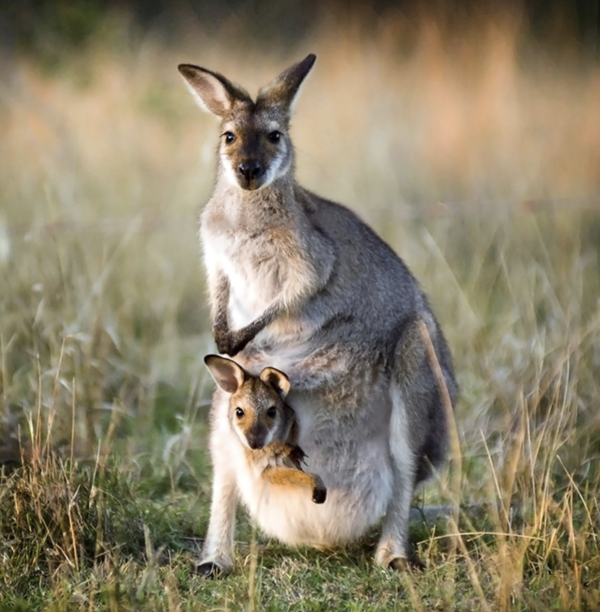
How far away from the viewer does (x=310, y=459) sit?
3770 millimetres

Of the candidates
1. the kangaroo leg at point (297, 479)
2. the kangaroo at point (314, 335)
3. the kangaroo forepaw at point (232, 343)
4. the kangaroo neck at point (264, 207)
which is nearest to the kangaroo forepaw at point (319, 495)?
the kangaroo leg at point (297, 479)

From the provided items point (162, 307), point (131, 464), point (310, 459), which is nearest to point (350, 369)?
point (310, 459)

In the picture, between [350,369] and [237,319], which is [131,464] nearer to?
[237,319]

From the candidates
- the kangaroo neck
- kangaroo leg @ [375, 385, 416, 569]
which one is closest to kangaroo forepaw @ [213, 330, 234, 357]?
the kangaroo neck

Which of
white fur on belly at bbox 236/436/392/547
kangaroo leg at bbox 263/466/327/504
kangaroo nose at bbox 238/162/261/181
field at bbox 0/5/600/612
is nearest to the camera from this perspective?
field at bbox 0/5/600/612

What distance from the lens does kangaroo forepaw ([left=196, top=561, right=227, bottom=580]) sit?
3.66 m

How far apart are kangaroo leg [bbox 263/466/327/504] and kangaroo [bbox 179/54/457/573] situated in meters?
0.05

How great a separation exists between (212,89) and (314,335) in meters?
1.00

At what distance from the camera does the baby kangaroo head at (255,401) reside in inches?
141

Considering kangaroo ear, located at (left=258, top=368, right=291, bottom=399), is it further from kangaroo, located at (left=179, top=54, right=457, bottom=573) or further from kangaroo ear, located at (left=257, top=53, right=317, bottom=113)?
kangaroo ear, located at (left=257, top=53, right=317, bottom=113)

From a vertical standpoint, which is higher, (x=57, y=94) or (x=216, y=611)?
(x=57, y=94)

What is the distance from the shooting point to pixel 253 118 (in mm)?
3988

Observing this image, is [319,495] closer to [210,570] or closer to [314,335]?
[210,570]

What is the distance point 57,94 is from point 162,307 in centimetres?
279
